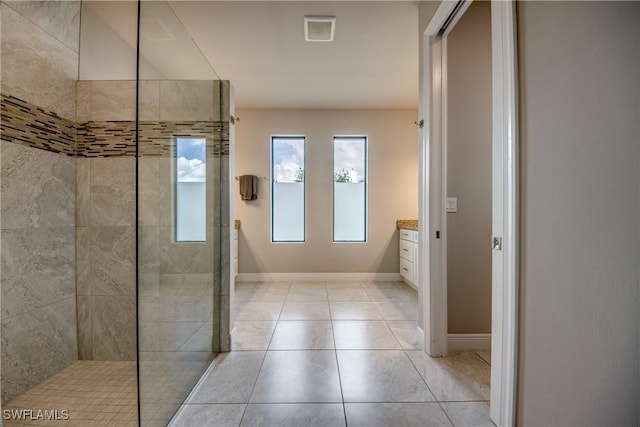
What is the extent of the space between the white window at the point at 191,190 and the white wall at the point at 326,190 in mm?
2569

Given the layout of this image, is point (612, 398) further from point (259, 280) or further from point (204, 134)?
point (259, 280)

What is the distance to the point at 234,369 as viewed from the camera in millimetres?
1849

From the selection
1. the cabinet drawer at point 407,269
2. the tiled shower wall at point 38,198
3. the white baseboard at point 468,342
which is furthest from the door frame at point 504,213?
the cabinet drawer at point 407,269

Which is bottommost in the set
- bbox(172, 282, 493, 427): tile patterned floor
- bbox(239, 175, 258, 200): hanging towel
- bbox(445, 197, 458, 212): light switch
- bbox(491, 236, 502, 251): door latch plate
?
bbox(172, 282, 493, 427): tile patterned floor

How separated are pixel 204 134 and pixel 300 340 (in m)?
1.69

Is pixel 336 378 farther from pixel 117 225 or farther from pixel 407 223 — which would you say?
pixel 407 223

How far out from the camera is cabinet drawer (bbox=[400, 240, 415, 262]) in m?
3.76

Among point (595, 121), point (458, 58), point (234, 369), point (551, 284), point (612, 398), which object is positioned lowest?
point (234, 369)

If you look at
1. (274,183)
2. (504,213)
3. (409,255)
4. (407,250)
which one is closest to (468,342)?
(504,213)

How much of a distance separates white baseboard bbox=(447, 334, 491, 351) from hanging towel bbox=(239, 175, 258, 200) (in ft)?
10.4

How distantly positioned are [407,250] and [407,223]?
42cm

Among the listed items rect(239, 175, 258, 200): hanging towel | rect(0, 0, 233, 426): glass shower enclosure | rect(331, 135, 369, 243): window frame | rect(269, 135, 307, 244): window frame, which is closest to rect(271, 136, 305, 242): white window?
rect(269, 135, 307, 244): window frame

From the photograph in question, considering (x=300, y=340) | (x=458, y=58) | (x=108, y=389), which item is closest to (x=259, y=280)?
(x=300, y=340)

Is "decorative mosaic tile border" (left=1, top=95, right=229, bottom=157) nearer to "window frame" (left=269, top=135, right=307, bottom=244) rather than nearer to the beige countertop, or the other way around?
"window frame" (left=269, top=135, right=307, bottom=244)
